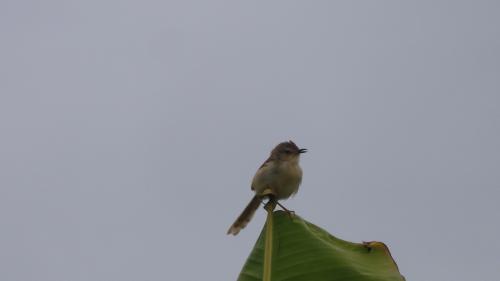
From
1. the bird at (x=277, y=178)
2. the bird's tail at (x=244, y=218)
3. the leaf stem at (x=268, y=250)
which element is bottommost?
the leaf stem at (x=268, y=250)

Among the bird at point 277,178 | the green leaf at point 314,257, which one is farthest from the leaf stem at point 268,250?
the bird at point 277,178

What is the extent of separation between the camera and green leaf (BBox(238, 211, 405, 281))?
13.8 ft

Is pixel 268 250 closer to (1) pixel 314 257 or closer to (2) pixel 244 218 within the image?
(1) pixel 314 257

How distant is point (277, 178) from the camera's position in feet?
22.7

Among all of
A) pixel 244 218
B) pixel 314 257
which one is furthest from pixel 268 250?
pixel 244 218

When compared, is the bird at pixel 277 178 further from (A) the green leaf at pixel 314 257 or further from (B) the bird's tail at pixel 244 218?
(A) the green leaf at pixel 314 257

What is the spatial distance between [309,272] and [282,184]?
8.75 ft

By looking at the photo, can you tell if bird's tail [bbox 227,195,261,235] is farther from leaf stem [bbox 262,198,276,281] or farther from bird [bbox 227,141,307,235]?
leaf stem [bbox 262,198,276,281]

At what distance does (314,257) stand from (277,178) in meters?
2.65

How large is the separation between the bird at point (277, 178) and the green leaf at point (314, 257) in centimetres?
216

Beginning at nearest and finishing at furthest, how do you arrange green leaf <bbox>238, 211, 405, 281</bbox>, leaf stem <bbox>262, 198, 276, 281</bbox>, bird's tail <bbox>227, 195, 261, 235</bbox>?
green leaf <bbox>238, 211, 405, 281</bbox>
leaf stem <bbox>262, 198, 276, 281</bbox>
bird's tail <bbox>227, 195, 261, 235</bbox>

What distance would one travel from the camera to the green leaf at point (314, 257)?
4211 millimetres

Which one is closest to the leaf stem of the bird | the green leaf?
the green leaf

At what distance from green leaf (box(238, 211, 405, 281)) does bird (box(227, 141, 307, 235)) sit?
7.08 feet
